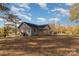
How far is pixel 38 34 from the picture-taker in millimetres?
1664

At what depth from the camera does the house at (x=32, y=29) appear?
5.43 feet

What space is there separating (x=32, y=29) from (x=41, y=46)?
0.53 feet

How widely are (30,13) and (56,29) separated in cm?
26

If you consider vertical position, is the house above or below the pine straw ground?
above

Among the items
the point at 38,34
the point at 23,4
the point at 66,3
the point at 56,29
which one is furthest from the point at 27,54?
the point at 66,3

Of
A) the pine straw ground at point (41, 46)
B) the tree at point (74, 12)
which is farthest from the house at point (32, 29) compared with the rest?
the tree at point (74, 12)

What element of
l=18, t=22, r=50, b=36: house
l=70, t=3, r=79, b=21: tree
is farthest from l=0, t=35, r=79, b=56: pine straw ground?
l=70, t=3, r=79, b=21: tree

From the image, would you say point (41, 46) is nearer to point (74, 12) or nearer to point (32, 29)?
point (32, 29)

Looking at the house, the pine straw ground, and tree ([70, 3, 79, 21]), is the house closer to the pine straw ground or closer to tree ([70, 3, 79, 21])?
the pine straw ground

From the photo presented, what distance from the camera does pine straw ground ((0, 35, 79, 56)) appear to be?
1641 mm

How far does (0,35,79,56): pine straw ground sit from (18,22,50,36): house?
0.04m

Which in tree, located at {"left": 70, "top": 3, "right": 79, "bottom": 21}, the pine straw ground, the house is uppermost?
tree, located at {"left": 70, "top": 3, "right": 79, "bottom": 21}

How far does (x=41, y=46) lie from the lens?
1.65 m

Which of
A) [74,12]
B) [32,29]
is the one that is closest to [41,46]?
[32,29]
